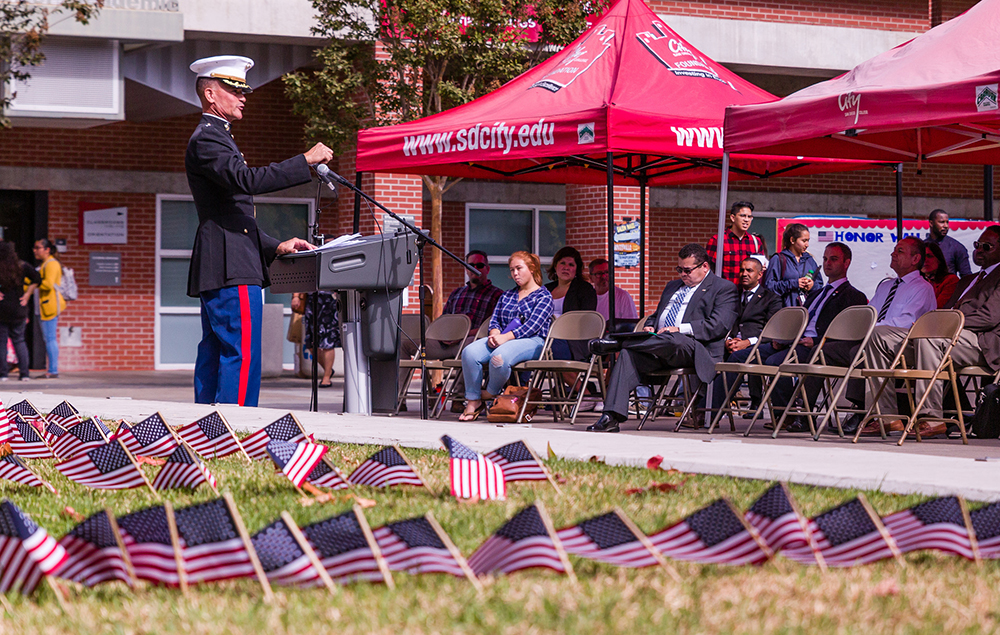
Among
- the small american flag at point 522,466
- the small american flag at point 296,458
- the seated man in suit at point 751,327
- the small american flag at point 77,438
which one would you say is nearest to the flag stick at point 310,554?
the small american flag at point 296,458

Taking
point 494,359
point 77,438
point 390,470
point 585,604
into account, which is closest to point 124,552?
point 585,604

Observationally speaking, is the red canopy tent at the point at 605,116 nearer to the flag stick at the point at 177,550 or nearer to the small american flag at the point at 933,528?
the small american flag at the point at 933,528

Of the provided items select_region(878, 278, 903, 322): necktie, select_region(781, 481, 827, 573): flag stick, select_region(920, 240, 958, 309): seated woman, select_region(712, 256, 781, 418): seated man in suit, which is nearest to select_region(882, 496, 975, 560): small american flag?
select_region(781, 481, 827, 573): flag stick

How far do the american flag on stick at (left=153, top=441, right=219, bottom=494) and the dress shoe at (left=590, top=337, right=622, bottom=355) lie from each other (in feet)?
15.1

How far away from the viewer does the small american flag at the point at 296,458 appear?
4746 mm

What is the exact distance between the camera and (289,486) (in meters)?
5.14

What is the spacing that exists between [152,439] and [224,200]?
8.20 ft

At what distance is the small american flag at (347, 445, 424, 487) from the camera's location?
4887 mm

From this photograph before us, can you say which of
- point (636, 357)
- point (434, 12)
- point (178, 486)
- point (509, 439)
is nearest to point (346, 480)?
point (178, 486)

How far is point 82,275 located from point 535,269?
11.2 meters

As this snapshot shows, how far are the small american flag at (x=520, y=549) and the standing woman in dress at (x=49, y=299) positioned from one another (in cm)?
1525

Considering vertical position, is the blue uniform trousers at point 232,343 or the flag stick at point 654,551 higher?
the blue uniform trousers at point 232,343

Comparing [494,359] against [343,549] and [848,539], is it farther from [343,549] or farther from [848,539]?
[343,549]

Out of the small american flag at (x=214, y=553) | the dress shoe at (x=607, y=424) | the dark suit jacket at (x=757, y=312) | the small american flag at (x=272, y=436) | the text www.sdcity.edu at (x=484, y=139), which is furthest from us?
the dark suit jacket at (x=757, y=312)
